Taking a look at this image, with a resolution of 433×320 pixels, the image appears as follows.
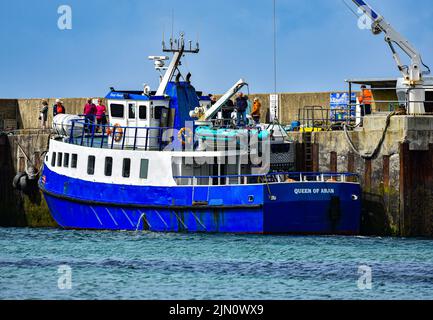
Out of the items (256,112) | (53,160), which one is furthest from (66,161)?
(256,112)

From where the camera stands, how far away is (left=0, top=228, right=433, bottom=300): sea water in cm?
3048

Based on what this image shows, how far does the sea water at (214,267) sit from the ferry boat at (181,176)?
0.65 metres

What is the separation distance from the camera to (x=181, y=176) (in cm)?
4025

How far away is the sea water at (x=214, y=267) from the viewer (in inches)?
1200

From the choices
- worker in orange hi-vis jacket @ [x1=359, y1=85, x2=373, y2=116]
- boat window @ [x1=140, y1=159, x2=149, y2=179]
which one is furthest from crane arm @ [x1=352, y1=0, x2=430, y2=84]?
boat window @ [x1=140, y1=159, x2=149, y2=179]

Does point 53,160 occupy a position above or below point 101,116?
below

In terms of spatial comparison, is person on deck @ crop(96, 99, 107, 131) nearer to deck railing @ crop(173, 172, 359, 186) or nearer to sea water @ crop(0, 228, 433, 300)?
deck railing @ crop(173, 172, 359, 186)

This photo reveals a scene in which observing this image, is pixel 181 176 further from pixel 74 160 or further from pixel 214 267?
pixel 214 267

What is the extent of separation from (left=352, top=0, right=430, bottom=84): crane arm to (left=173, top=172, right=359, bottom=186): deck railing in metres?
4.01

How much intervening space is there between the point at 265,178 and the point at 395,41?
7199 millimetres

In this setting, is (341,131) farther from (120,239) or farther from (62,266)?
(62,266)

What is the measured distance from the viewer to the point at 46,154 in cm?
4472

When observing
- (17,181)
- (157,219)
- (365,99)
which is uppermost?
(365,99)
